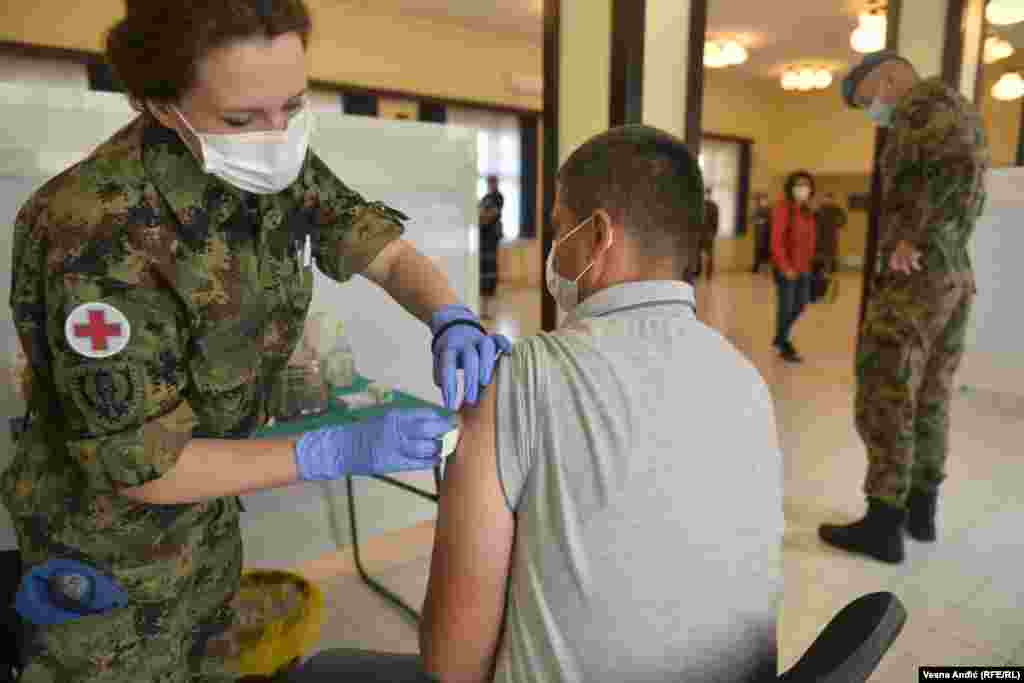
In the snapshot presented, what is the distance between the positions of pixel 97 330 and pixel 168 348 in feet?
0.26

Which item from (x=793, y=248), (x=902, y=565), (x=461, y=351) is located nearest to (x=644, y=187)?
(x=461, y=351)

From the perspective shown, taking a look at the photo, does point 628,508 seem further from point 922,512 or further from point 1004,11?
A: point 1004,11

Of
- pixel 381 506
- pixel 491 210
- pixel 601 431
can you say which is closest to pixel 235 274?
pixel 601 431

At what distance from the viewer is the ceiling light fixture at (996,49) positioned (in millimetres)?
4108

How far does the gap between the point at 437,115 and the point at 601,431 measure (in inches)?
324

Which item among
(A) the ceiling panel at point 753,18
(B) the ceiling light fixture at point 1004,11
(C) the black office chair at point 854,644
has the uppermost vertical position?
(A) the ceiling panel at point 753,18

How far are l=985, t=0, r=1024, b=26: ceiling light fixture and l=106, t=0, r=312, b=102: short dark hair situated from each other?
4.36 m

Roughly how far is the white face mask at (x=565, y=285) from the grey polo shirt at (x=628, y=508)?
0.16 m

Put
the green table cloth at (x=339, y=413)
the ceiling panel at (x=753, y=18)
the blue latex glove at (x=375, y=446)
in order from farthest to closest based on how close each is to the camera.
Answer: the ceiling panel at (x=753, y=18)
the green table cloth at (x=339, y=413)
the blue latex glove at (x=375, y=446)

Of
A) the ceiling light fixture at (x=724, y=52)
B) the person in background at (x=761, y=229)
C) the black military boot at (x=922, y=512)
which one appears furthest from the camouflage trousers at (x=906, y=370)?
the person in background at (x=761, y=229)

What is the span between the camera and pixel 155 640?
93 cm

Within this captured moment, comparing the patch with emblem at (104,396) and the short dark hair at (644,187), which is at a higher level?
the short dark hair at (644,187)

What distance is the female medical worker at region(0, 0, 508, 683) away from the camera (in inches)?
29.8

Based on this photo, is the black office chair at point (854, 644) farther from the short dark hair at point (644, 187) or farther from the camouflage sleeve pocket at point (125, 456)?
the camouflage sleeve pocket at point (125, 456)
